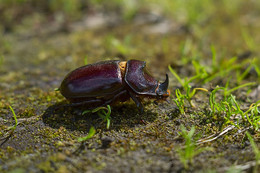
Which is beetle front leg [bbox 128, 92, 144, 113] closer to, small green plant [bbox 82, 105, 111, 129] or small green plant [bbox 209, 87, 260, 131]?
small green plant [bbox 82, 105, 111, 129]

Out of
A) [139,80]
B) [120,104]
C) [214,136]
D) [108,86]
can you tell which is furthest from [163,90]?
[214,136]

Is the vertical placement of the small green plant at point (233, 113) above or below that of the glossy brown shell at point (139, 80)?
below

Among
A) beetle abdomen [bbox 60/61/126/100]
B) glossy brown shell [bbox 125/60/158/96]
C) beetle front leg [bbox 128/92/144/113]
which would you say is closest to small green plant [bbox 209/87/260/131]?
glossy brown shell [bbox 125/60/158/96]

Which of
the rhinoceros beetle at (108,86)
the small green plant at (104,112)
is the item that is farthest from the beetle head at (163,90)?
the small green plant at (104,112)

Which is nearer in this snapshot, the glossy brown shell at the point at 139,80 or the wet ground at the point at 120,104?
the wet ground at the point at 120,104

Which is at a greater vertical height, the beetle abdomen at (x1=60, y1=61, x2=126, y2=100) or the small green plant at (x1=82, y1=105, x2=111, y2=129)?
the beetle abdomen at (x1=60, y1=61, x2=126, y2=100)

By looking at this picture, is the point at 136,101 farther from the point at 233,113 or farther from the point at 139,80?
the point at 233,113

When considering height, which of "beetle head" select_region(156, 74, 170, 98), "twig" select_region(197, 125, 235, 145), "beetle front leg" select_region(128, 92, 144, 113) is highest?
"beetle head" select_region(156, 74, 170, 98)

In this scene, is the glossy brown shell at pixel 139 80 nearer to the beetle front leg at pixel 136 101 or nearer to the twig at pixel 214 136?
the beetle front leg at pixel 136 101
